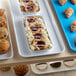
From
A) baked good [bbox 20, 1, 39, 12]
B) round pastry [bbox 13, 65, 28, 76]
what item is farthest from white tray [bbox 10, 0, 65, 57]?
round pastry [bbox 13, 65, 28, 76]

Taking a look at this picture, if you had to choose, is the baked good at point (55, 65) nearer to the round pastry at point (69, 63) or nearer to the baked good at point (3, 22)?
the round pastry at point (69, 63)

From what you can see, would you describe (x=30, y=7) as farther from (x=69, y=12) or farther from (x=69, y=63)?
(x=69, y=63)

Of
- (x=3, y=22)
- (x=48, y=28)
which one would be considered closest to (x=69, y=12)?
(x=48, y=28)

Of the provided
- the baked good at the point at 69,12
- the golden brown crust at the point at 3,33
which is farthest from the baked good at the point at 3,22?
the baked good at the point at 69,12

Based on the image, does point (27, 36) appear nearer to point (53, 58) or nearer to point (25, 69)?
point (53, 58)

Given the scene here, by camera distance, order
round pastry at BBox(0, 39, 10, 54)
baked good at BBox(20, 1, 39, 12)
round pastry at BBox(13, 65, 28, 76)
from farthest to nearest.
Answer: round pastry at BBox(13, 65, 28, 76)
baked good at BBox(20, 1, 39, 12)
round pastry at BBox(0, 39, 10, 54)

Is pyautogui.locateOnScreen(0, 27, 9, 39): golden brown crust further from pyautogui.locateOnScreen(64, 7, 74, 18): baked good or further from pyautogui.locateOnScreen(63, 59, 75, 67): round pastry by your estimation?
pyautogui.locateOnScreen(63, 59, 75, 67): round pastry
